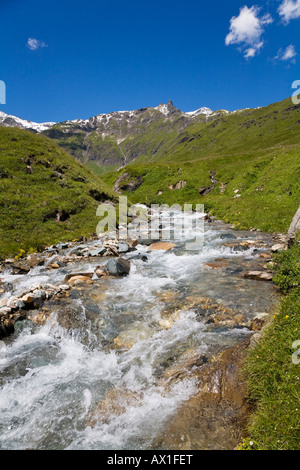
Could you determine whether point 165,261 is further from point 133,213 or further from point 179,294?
point 133,213

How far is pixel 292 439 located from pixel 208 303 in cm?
565

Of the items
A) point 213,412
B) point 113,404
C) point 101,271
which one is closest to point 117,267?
point 101,271

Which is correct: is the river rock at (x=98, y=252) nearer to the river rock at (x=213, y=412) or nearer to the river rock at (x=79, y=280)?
the river rock at (x=79, y=280)

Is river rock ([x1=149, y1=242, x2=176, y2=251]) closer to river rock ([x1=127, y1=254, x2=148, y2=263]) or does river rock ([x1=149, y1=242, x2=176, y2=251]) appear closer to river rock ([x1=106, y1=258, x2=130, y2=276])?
river rock ([x1=127, y1=254, x2=148, y2=263])

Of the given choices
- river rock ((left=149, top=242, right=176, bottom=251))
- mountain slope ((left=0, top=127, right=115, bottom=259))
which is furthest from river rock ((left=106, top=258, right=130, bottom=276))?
mountain slope ((left=0, top=127, right=115, bottom=259))

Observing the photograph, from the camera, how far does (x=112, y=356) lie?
7414 millimetres

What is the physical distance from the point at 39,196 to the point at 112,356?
23.1 meters

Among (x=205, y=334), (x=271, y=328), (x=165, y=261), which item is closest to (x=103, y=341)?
(x=205, y=334)

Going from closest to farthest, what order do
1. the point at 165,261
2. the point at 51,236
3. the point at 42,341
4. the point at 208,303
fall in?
the point at 42,341 → the point at 208,303 → the point at 165,261 → the point at 51,236

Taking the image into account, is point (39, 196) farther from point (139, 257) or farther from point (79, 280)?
point (79, 280)

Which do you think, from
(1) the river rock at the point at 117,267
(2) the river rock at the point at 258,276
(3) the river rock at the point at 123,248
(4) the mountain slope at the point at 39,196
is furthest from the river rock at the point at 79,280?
(4) the mountain slope at the point at 39,196

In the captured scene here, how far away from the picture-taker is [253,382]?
5328mm

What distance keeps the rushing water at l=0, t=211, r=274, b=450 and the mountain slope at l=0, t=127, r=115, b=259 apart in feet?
32.4

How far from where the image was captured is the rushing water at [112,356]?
205 inches
